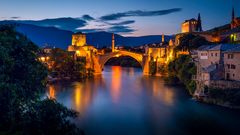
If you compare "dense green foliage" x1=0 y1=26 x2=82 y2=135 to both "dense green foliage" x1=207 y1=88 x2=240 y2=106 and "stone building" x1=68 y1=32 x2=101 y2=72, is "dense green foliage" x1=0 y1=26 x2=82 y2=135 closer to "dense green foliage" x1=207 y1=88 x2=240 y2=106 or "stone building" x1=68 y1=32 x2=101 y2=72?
"dense green foliage" x1=207 y1=88 x2=240 y2=106

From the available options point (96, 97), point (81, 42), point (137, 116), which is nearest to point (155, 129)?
point (137, 116)

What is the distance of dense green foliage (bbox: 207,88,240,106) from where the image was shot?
19.2 metres

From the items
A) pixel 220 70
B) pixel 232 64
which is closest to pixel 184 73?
pixel 220 70

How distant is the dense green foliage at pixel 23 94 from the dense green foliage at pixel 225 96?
12139 millimetres

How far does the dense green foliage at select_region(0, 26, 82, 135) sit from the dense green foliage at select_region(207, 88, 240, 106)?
Result: 12.1m

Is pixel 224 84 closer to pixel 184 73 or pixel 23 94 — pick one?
pixel 184 73

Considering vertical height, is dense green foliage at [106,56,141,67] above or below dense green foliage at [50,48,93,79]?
above

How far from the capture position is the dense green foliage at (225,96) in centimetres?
1916

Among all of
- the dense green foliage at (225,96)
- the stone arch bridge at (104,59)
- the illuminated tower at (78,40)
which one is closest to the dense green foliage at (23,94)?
the dense green foliage at (225,96)

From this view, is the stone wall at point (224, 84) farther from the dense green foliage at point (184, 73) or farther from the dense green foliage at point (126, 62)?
the dense green foliage at point (126, 62)

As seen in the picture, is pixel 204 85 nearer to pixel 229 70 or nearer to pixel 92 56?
pixel 229 70

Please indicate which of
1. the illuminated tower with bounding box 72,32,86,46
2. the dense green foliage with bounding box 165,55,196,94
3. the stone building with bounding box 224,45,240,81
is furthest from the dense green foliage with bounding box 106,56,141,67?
the stone building with bounding box 224,45,240,81

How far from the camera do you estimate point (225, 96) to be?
19.9 meters

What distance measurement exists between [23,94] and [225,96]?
550 inches
